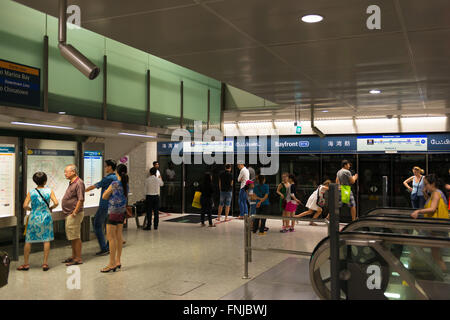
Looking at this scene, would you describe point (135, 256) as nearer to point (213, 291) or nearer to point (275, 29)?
point (213, 291)

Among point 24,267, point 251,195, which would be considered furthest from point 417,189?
point 24,267

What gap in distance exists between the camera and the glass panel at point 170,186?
48.5 feet

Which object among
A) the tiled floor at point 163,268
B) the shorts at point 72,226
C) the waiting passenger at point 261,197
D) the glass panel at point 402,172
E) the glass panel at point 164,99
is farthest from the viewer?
the glass panel at point 402,172

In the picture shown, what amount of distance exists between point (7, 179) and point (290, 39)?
5195 millimetres

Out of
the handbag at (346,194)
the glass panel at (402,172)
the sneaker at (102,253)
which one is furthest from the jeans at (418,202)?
the sneaker at (102,253)

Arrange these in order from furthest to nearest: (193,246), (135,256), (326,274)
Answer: (193,246) < (135,256) < (326,274)

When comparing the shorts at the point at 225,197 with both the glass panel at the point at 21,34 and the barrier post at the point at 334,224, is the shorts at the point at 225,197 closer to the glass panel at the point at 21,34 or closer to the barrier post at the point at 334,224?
the glass panel at the point at 21,34

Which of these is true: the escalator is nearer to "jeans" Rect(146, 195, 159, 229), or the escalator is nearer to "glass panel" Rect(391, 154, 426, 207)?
"jeans" Rect(146, 195, 159, 229)

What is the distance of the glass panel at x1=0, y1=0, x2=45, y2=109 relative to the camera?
612cm

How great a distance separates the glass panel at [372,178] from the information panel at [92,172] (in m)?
7.48

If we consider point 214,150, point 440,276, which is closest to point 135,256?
point 440,276

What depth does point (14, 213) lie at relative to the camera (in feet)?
23.7

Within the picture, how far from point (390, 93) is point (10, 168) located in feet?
22.4

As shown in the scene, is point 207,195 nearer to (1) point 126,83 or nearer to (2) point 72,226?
(1) point 126,83
